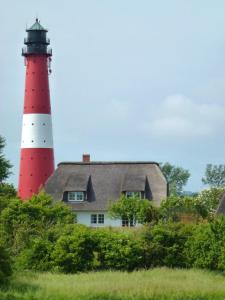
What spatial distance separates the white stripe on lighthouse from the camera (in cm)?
5531

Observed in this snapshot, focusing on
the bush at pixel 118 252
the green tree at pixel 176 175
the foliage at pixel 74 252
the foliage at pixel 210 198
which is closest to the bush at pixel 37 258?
the foliage at pixel 74 252

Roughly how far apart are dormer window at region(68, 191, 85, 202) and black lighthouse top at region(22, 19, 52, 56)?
33.1 feet

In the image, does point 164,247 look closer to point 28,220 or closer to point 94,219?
point 28,220

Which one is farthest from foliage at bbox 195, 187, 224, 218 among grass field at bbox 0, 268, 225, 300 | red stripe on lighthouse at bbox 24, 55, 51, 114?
grass field at bbox 0, 268, 225, 300

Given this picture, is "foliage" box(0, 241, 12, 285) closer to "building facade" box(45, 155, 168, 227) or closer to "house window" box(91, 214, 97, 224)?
"building facade" box(45, 155, 168, 227)

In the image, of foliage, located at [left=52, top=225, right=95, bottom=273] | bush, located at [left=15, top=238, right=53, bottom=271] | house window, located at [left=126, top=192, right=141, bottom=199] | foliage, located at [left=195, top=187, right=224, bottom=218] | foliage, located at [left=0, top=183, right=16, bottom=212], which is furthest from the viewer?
foliage, located at [left=195, top=187, right=224, bottom=218]

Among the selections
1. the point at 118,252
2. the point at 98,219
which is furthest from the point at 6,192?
the point at 118,252

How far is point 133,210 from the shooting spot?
48156mm

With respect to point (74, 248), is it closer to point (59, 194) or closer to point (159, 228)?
point (159, 228)

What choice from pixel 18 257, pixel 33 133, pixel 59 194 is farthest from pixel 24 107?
pixel 18 257

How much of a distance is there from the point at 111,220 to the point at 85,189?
2577 millimetres

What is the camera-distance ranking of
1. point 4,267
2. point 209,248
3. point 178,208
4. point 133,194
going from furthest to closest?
point 133,194 → point 178,208 → point 209,248 → point 4,267

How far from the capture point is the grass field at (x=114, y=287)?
2580cm

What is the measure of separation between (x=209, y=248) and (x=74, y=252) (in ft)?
17.5
